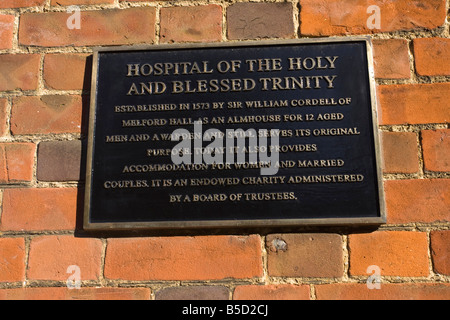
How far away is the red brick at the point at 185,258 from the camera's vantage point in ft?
5.38

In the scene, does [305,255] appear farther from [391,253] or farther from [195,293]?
[195,293]

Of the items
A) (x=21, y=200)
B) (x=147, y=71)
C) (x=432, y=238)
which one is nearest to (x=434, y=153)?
(x=432, y=238)

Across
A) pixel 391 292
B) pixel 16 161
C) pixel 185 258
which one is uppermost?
pixel 16 161

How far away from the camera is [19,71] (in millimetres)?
1908

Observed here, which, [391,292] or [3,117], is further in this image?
[3,117]

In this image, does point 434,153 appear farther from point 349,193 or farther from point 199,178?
point 199,178

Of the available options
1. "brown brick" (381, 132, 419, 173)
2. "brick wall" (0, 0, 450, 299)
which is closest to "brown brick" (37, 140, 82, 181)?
"brick wall" (0, 0, 450, 299)

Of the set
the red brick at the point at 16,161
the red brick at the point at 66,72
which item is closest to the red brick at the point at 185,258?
the red brick at the point at 16,161

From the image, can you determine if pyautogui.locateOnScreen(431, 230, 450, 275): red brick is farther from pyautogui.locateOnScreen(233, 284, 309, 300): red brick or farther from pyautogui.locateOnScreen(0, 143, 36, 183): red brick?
pyautogui.locateOnScreen(0, 143, 36, 183): red brick

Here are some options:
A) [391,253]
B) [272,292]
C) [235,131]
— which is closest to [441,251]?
[391,253]

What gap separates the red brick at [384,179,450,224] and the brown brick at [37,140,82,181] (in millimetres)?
1321

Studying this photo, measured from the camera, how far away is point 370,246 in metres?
1.63

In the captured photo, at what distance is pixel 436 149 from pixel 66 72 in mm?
1670

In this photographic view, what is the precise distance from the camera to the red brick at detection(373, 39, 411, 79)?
1800 mm
